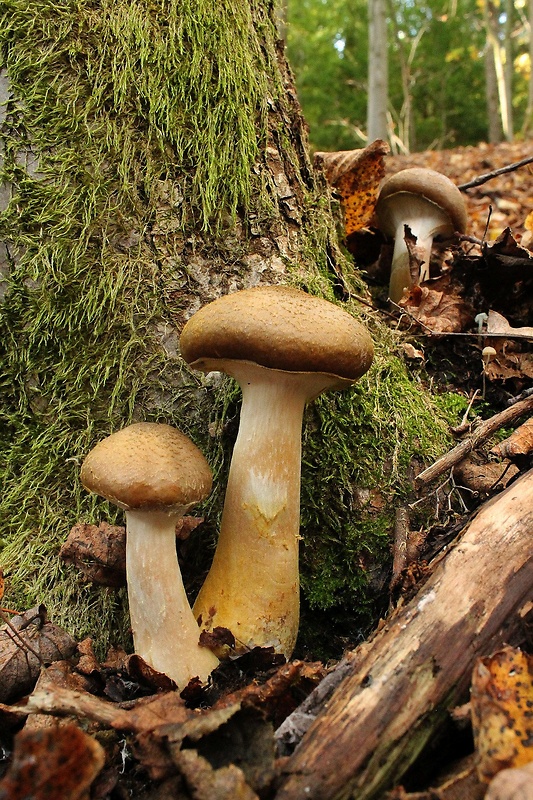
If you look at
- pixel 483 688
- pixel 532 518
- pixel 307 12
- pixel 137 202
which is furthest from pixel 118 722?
pixel 307 12

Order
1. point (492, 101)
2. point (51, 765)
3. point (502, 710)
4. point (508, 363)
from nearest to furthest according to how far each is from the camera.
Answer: point (51, 765) → point (502, 710) → point (508, 363) → point (492, 101)

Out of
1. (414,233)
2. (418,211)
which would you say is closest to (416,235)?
(414,233)

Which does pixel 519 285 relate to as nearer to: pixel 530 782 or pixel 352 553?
pixel 352 553

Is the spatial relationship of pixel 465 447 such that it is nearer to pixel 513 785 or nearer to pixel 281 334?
pixel 281 334

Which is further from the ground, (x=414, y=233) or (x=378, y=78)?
(x=378, y=78)

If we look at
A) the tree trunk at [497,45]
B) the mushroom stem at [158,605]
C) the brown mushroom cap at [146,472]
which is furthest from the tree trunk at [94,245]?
the tree trunk at [497,45]

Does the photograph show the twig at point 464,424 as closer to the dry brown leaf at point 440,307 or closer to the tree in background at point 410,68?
the dry brown leaf at point 440,307
